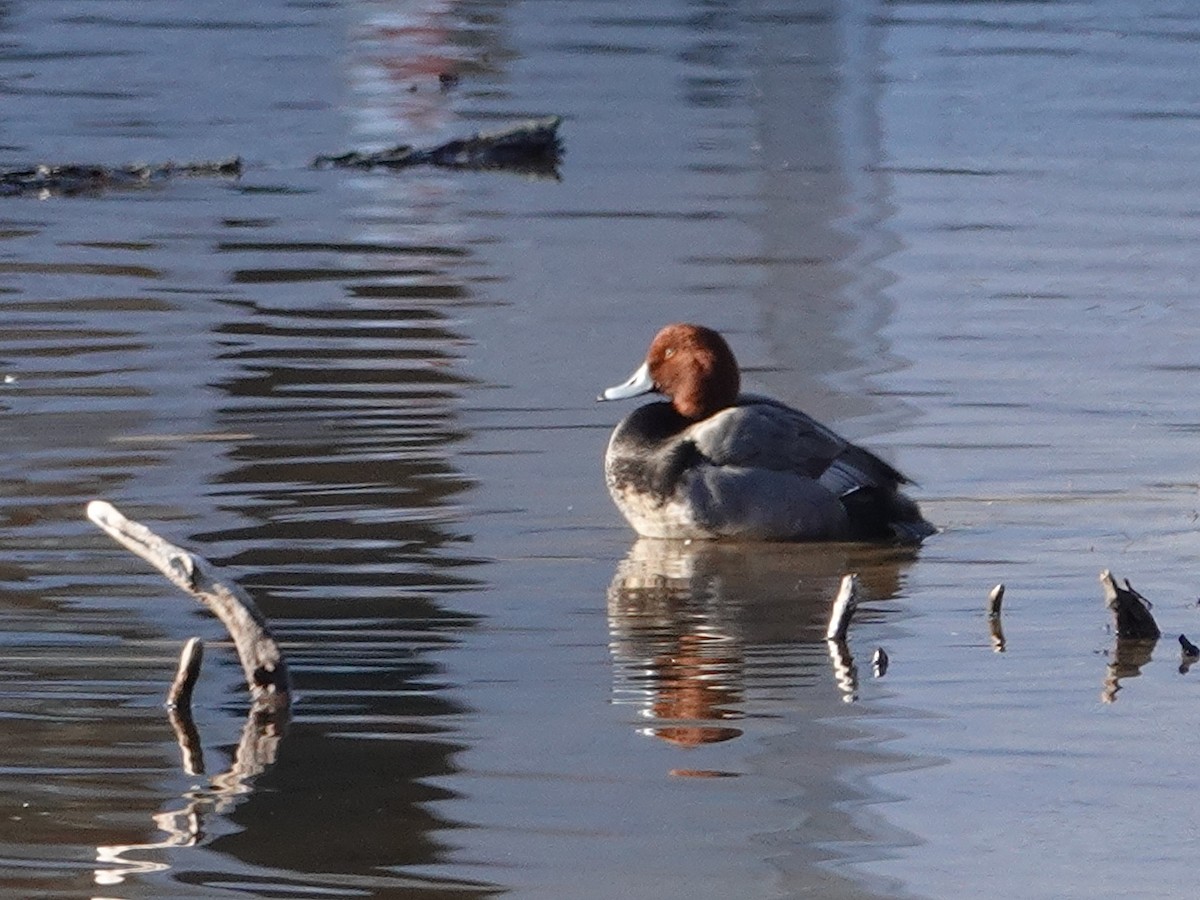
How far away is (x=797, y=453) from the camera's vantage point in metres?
9.30

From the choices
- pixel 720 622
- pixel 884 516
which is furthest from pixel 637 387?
pixel 720 622

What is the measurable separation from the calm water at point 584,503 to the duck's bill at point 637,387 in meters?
0.36

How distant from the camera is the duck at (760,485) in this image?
925 centimetres

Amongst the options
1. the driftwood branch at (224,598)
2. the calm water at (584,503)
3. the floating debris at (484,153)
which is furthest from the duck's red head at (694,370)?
the floating debris at (484,153)

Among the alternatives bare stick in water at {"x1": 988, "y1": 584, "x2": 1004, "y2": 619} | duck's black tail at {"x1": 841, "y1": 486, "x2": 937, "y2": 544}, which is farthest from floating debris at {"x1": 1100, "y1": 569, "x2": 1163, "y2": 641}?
duck's black tail at {"x1": 841, "y1": 486, "x2": 937, "y2": 544}

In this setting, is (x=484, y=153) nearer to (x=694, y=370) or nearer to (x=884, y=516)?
(x=694, y=370)

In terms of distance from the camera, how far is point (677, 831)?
19.9 ft

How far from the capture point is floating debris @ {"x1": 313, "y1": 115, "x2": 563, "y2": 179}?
17.6m

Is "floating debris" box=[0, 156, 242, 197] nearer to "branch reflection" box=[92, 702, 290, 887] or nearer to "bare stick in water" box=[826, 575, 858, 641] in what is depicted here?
"bare stick in water" box=[826, 575, 858, 641]

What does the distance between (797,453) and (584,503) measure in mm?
900

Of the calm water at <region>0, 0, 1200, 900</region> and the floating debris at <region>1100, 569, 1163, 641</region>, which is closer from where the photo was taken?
the calm water at <region>0, 0, 1200, 900</region>

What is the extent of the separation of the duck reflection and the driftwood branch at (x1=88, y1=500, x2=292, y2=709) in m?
0.91

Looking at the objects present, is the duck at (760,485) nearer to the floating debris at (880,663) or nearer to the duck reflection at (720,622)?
the duck reflection at (720,622)

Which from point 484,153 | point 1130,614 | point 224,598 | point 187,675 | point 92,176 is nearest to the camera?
point 224,598
